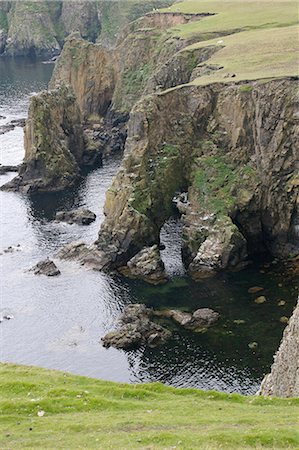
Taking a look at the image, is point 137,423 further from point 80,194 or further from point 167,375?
point 80,194

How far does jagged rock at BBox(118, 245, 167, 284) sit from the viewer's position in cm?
9738

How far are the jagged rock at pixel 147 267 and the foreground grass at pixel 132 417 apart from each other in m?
41.6

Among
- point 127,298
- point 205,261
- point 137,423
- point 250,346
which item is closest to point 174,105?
point 205,261

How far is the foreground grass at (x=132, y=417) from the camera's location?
39.6 m

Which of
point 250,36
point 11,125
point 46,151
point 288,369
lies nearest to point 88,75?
point 11,125

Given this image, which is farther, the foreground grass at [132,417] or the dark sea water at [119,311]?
the dark sea water at [119,311]

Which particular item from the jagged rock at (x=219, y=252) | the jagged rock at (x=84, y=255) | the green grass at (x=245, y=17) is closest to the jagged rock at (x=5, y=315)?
the jagged rock at (x=84, y=255)

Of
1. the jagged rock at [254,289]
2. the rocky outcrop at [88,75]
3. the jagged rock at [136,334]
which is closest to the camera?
the jagged rock at [136,334]

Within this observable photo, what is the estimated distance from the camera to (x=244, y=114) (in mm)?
109750

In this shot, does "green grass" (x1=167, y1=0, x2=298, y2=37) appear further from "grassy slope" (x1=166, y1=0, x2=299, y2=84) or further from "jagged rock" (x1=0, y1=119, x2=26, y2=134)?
"jagged rock" (x1=0, y1=119, x2=26, y2=134)

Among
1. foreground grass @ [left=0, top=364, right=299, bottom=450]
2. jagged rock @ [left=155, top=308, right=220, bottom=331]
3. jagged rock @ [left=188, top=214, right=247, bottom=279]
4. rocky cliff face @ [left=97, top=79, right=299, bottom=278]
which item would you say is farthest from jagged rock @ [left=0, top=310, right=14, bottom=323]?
foreground grass @ [left=0, top=364, right=299, bottom=450]

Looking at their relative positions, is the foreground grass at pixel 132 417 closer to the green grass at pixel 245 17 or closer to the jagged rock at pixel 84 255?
the jagged rock at pixel 84 255

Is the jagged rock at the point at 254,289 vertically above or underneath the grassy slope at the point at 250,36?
underneath

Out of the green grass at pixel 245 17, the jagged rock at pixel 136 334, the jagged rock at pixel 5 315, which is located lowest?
the jagged rock at pixel 5 315
